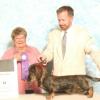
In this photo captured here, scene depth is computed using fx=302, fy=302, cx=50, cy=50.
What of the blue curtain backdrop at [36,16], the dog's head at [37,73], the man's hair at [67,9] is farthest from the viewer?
the blue curtain backdrop at [36,16]

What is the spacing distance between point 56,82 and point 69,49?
16 centimetres

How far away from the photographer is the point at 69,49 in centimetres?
118

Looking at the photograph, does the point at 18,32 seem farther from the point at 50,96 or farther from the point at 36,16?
the point at 50,96

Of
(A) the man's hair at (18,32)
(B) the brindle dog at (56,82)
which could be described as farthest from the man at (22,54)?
(B) the brindle dog at (56,82)

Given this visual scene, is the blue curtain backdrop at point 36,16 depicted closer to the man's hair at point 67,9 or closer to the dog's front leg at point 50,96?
the man's hair at point 67,9

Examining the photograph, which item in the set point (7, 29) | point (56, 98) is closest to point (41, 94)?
point (56, 98)

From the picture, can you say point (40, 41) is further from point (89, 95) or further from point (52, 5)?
point (89, 95)

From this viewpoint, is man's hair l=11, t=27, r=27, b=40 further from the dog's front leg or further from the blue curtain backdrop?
the dog's front leg

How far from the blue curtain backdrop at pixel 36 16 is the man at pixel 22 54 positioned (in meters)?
0.05

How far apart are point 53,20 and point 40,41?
107mm

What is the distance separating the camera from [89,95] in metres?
1.11

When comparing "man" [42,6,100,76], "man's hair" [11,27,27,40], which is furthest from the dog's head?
"man's hair" [11,27,27,40]

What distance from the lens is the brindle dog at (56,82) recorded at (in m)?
1.09

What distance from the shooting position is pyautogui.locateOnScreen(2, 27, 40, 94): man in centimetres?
124
